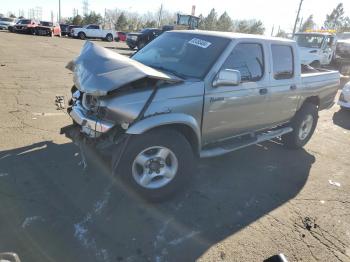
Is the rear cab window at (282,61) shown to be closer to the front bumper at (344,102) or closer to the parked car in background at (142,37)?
the front bumper at (344,102)

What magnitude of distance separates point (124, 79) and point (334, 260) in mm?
2844

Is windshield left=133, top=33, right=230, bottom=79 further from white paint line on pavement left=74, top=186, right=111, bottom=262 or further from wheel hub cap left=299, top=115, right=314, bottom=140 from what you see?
wheel hub cap left=299, top=115, right=314, bottom=140

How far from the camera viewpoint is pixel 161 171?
4082 mm

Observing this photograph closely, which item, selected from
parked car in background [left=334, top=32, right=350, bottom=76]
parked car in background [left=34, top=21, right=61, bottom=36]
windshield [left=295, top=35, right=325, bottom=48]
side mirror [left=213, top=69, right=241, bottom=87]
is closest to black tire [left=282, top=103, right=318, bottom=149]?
side mirror [left=213, top=69, right=241, bottom=87]

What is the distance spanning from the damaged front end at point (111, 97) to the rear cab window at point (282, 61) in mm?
2073

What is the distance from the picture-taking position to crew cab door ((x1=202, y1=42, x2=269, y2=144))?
172 inches

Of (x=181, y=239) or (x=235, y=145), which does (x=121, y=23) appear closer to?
(x=235, y=145)

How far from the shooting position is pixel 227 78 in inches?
161

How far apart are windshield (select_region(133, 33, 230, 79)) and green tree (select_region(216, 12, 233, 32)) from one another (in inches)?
2657

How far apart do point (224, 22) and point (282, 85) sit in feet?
227

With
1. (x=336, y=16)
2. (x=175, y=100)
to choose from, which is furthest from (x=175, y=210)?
(x=336, y=16)

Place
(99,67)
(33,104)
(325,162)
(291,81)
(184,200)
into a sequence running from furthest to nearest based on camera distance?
(33,104), (325,162), (291,81), (184,200), (99,67)

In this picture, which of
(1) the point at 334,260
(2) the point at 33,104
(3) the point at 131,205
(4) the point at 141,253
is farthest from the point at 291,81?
(2) the point at 33,104

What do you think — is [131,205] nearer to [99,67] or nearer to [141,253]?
[141,253]
